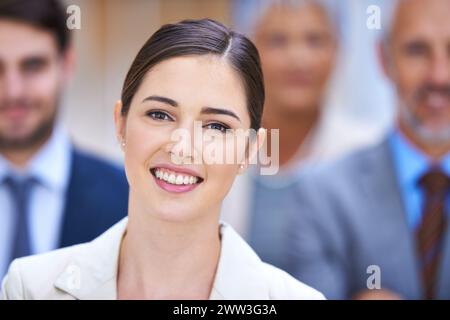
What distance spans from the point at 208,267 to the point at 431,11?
3.77 ft

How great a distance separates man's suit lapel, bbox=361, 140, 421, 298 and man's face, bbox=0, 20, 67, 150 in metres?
1.03

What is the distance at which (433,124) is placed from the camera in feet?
7.81

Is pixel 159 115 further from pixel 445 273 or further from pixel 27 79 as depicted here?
pixel 445 273

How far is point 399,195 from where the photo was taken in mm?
2365

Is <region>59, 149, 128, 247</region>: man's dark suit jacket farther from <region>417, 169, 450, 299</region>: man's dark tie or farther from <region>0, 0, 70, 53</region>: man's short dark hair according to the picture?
<region>417, 169, 450, 299</region>: man's dark tie

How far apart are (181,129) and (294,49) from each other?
66 centimetres

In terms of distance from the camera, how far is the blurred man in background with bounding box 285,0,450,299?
2316mm

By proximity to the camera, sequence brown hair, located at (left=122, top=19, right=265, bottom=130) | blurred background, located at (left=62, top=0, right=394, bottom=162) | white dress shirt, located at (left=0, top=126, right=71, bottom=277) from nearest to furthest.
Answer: brown hair, located at (left=122, top=19, right=265, bottom=130)
blurred background, located at (left=62, top=0, right=394, bottom=162)
white dress shirt, located at (left=0, top=126, right=71, bottom=277)

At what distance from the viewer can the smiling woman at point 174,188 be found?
183 cm

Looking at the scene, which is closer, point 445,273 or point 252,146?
point 252,146

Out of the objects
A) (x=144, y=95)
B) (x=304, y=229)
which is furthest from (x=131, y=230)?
(x=304, y=229)

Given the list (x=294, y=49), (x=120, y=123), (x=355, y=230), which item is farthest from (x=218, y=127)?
(x=355, y=230)

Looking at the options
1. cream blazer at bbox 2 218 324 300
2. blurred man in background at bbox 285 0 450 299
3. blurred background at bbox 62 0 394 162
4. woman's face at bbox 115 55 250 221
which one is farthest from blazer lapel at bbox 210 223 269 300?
blurred background at bbox 62 0 394 162
